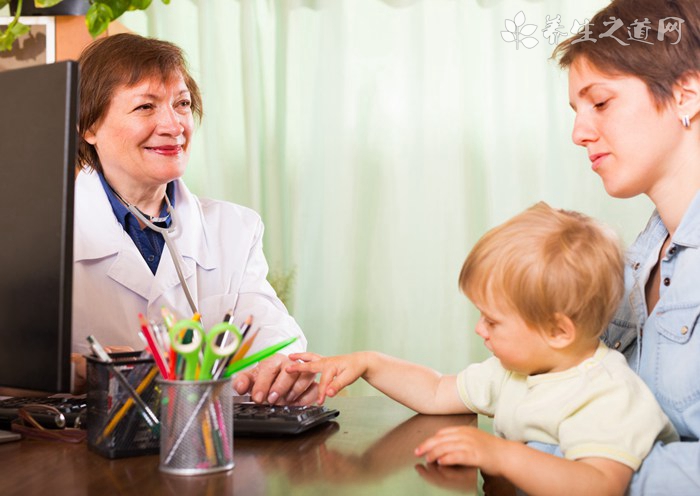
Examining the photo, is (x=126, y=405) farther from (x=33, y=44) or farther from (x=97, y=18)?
(x=33, y=44)

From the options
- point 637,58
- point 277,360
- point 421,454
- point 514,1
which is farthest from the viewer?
point 514,1

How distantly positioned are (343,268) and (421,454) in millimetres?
2129

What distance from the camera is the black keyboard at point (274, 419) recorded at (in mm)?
1041

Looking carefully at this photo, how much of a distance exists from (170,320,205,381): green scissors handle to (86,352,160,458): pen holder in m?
0.10

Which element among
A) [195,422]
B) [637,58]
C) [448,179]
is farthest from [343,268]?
[195,422]

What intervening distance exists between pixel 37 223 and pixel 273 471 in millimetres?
357

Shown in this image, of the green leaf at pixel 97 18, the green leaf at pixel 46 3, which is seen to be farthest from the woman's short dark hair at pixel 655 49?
the green leaf at pixel 46 3

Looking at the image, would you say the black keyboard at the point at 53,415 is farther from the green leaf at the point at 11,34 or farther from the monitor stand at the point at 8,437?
the green leaf at the point at 11,34

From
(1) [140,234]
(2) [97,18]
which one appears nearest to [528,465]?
(1) [140,234]

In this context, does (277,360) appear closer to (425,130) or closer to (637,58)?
(637,58)

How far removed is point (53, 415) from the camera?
108cm

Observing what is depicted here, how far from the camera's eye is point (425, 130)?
9.84 feet

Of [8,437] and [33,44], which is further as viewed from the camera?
[33,44]

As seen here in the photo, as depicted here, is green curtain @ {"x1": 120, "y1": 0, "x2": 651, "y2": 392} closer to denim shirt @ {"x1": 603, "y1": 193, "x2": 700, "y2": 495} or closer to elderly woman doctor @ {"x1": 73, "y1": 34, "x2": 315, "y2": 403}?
elderly woman doctor @ {"x1": 73, "y1": 34, "x2": 315, "y2": 403}
